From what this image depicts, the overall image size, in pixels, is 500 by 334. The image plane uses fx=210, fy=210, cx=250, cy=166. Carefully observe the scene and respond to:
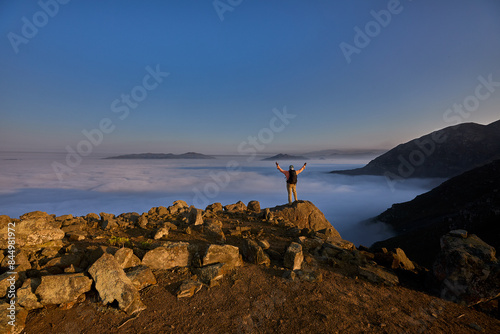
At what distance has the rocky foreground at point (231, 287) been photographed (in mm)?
4801

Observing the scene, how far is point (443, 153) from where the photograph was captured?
114 meters

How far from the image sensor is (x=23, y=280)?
5.16m

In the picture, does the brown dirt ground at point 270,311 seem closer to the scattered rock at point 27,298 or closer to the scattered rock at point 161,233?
the scattered rock at point 27,298

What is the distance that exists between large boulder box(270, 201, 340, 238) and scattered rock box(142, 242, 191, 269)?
8357mm

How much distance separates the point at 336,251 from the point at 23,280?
31.7 ft

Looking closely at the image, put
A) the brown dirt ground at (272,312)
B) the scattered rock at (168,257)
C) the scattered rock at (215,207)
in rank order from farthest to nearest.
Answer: the scattered rock at (215,207) → the scattered rock at (168,257) → the brown dirt ground at (272,312)

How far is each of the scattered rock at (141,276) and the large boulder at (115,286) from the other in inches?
13.8

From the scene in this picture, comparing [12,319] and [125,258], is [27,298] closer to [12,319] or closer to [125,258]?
[12,319]

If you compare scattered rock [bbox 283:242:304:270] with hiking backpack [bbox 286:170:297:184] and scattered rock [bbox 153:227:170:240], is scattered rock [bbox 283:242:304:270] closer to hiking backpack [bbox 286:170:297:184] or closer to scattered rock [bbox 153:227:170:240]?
scattered rock [bbox 153:227:170:240]

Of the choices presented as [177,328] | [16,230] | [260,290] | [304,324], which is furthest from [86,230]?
[304,324]

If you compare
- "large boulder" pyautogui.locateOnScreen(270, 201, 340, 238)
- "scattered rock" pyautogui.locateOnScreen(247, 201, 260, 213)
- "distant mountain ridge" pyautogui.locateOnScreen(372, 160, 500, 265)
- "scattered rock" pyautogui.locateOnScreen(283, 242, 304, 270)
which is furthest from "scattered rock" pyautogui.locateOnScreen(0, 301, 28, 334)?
"distant mountain ridge" pyautogui.locateOnScreen(372, 160, 500, 265)

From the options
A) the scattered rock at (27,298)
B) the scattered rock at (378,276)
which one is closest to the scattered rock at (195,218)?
the scattered rock at (27,298)

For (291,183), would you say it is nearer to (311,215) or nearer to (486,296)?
(311,215)

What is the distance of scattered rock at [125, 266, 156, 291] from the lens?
19.1ft
